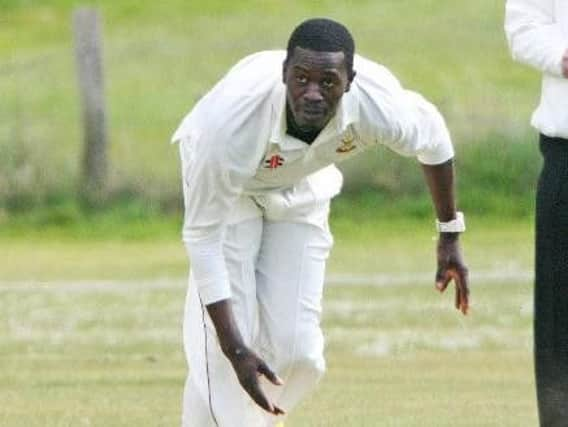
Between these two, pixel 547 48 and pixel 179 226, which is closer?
pixel 547 48

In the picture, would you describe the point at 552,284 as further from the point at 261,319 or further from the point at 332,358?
the point at 332,358

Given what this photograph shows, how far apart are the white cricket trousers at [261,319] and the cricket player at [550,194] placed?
0.80 m

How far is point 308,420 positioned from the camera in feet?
33.2

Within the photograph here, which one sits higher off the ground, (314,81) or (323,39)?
(323,39)

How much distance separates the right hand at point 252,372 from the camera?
7633mm

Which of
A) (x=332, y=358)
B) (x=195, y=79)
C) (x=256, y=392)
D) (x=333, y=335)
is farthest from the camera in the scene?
(x=195, y=79)

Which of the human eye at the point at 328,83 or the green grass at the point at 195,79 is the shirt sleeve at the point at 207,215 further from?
the green grass at the point at 195,79

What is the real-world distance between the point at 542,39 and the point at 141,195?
12.5 meters

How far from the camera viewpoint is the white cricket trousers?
8305mm

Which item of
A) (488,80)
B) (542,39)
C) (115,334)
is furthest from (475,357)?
(488,80)

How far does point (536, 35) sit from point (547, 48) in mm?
97

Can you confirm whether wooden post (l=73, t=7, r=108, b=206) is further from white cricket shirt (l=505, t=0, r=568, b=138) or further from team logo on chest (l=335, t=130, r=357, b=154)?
team logo on chest (l=335, t=130, r=357, b=154)

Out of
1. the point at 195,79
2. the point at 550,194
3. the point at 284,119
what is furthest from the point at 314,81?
the point at 195,79

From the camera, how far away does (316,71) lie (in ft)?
24.7
